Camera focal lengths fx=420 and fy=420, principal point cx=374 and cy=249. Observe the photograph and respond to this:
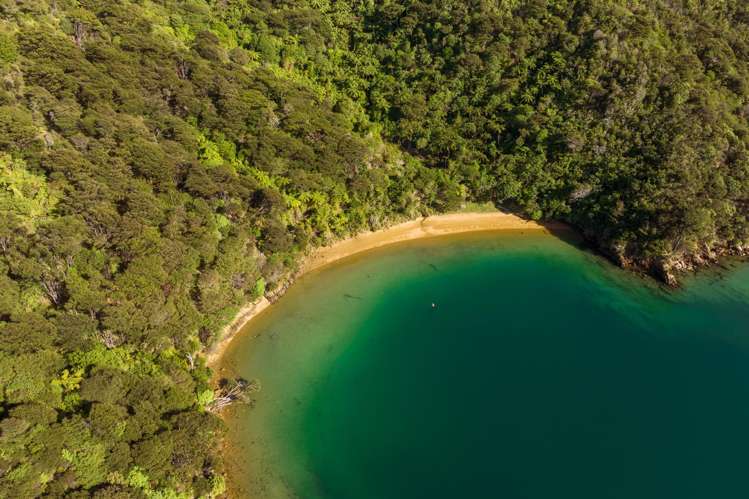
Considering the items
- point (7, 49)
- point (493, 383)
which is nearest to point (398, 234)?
point (493, 383)

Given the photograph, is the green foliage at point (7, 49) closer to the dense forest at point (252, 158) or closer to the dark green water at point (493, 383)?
the dense forest at point (252, 158)

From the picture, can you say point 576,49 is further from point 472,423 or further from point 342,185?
point 472,423

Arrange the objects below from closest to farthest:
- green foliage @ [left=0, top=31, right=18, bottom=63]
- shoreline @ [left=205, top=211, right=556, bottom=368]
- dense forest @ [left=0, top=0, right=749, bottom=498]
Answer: dense forest @ [left=0, top=0, right=749, bottom=498] → green foliage @ [left=0, top=31, right=18, bottom=63] → shoreline @ [left=205, top=211, right=556, bottom=368]

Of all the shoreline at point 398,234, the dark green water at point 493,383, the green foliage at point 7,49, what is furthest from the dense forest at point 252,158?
the dark green water at point 493,383

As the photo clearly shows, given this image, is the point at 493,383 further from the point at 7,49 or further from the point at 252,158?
the point at 7,49

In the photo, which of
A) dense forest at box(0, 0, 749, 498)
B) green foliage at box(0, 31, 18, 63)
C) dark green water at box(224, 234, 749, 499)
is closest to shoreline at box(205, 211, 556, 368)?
dark green water at box(224, 234, 749, 499)

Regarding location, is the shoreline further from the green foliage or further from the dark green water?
the green foliage

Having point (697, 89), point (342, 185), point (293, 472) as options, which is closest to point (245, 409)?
point (293, 472)
